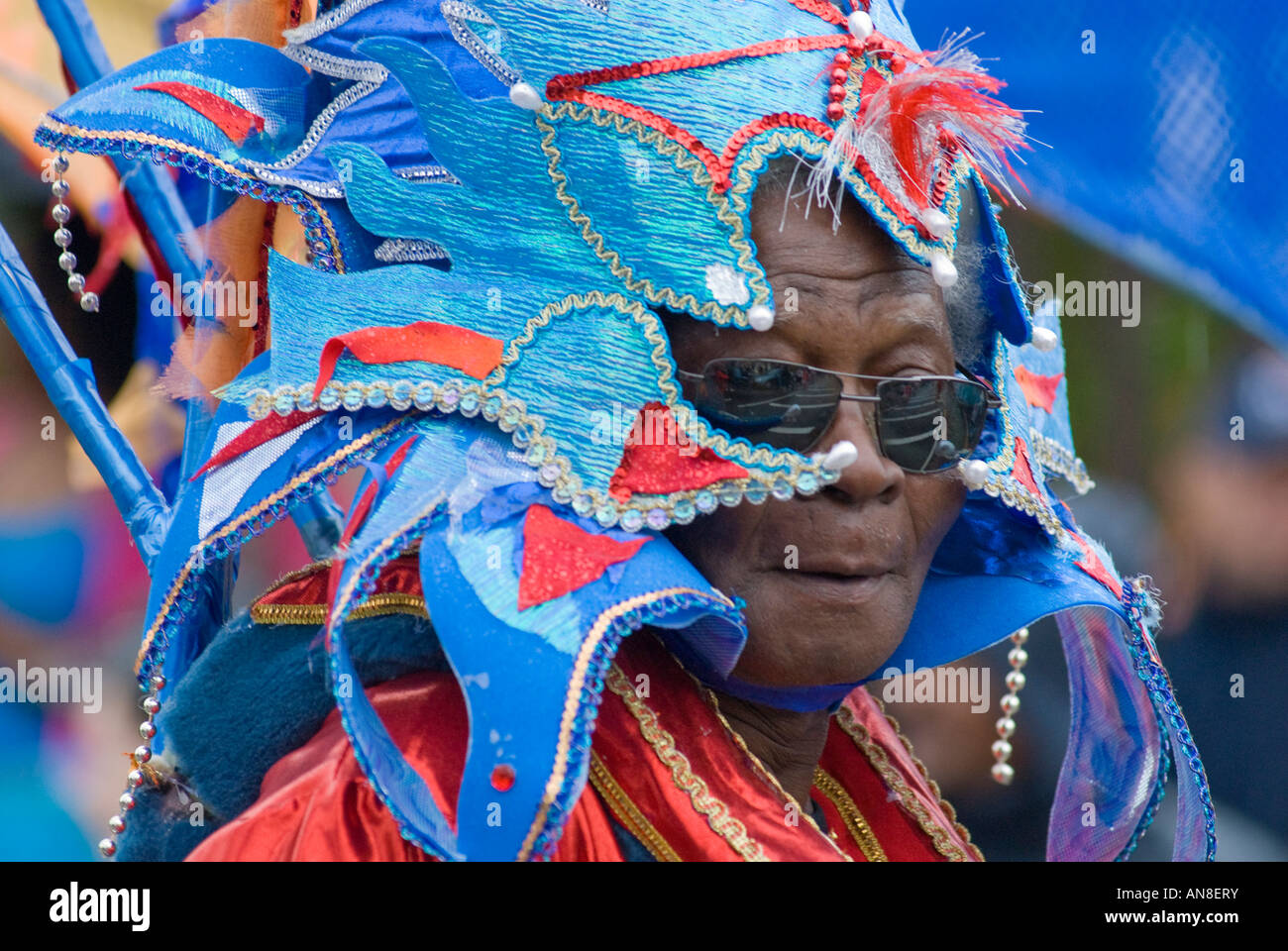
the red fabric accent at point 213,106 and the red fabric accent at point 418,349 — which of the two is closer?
the red fabric accent at point 418,349

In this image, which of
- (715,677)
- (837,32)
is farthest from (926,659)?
(837,32)

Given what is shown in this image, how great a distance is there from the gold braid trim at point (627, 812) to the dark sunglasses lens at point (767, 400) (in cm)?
48

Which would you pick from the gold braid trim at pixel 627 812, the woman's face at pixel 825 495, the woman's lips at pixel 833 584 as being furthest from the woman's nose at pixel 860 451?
the gold braid trim at pixel 627 812

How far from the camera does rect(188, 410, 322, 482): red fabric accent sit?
192 cm

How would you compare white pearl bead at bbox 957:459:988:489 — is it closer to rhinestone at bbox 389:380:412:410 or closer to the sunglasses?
the sunglasses

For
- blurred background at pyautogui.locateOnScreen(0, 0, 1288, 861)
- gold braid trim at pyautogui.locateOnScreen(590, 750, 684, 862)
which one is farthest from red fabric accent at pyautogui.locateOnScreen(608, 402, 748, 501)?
blurred background at pyautogui.locateOnScreen(0, 0, 1288, 861)

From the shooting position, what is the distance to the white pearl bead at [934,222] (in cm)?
191

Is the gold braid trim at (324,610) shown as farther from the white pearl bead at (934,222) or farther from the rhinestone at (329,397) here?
the white pearl bead at (934,222)

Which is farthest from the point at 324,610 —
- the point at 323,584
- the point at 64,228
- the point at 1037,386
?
the point at 1037,386

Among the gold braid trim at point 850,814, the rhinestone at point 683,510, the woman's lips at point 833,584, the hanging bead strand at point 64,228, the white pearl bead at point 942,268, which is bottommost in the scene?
the gold braid trim at point 850,814

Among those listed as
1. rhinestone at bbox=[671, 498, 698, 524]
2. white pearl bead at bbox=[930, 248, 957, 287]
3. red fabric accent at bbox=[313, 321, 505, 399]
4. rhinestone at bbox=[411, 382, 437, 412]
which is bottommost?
rhinestone at bbox=[671, 498, 698, 524]

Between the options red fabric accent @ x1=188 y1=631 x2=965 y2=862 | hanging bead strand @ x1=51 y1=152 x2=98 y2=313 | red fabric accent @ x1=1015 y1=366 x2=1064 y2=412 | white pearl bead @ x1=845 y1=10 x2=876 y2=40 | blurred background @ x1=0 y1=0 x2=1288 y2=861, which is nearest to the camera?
red fabric accent @ x1=188 y1=631 x2=965 y2=862

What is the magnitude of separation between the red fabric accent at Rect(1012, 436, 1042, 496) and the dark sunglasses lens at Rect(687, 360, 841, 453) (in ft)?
1.44

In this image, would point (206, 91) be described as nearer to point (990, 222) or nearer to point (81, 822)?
point (990, 222)
